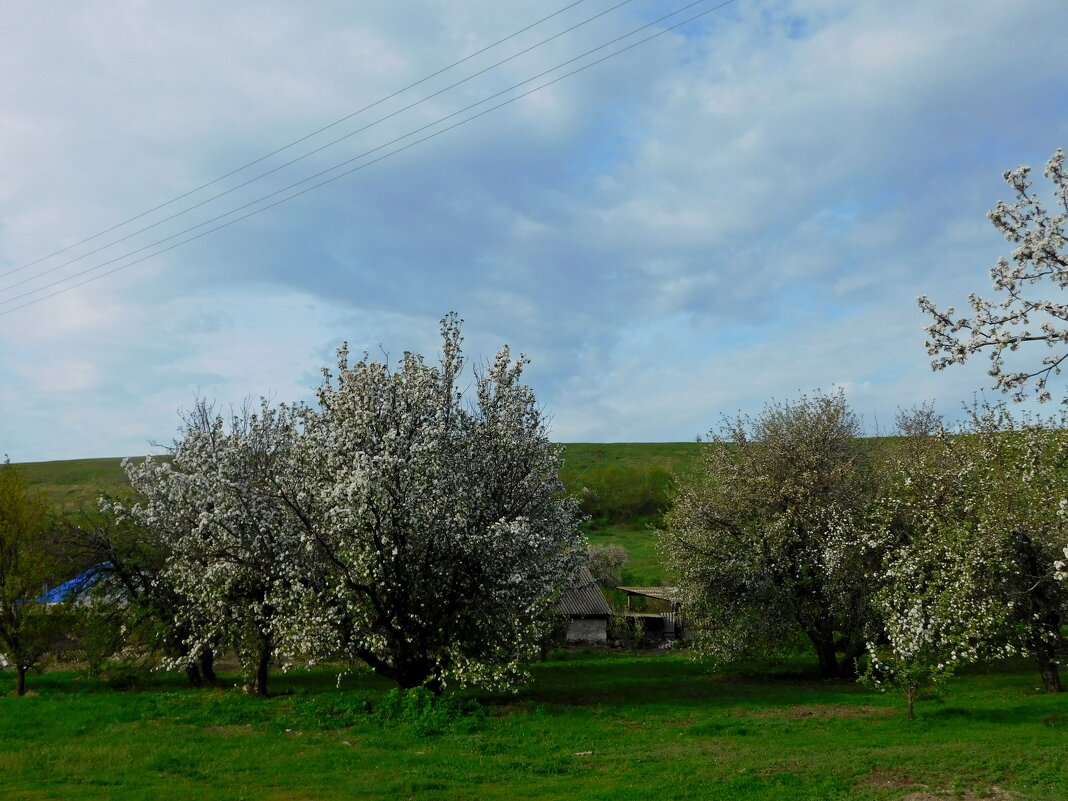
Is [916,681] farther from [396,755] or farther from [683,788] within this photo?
[396,755]

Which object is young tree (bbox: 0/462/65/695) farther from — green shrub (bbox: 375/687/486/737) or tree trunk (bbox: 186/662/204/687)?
green shrub (bbox: 375/687/486/737)

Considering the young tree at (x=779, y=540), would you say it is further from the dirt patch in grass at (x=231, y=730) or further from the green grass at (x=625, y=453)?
the green grass at (x=625, y=453)

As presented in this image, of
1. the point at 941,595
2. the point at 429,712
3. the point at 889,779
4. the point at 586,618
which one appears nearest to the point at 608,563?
the point at 586,618

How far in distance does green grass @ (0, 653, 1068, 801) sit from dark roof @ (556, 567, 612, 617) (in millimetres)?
28318

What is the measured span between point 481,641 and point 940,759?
13.9 meters

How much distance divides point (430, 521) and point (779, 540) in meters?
15.2

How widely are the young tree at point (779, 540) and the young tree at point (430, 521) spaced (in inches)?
349

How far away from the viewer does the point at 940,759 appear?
1700cm

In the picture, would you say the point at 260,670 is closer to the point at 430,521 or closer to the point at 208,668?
the point at 208,668

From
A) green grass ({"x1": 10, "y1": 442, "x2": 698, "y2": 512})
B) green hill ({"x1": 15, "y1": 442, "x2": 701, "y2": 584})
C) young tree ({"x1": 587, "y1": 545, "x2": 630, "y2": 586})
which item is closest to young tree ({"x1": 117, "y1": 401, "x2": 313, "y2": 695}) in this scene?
green hill ({"x1": 15, "y1": 442, "x2": 701, "y2": 584})

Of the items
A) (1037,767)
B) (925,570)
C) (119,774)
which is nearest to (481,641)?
(119,774)

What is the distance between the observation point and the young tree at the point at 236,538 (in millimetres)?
24906

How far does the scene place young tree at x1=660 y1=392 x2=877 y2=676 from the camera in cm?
3123

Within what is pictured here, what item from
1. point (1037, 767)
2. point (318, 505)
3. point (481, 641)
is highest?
point (318, 505)
